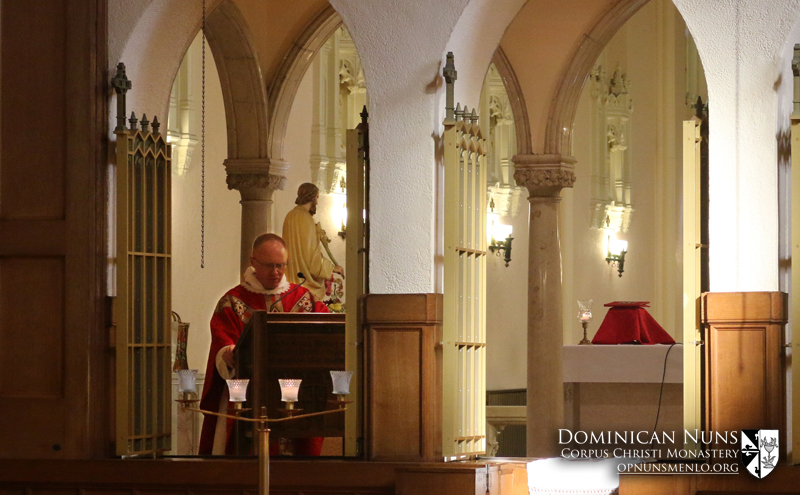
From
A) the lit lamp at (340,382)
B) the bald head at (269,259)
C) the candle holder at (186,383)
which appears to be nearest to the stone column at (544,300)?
the bald head at (269,259)

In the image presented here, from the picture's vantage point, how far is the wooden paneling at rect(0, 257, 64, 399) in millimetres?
8828

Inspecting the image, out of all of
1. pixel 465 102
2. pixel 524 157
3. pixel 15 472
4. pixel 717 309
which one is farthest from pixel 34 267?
pixel 524 157

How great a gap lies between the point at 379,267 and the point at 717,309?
2.00 meters

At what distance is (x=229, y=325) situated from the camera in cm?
966

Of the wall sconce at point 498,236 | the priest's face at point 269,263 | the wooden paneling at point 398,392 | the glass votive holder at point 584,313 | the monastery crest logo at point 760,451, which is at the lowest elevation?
the monastery crest logo at point 760,451

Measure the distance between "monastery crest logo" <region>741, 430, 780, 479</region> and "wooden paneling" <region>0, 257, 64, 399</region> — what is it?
4176 mm

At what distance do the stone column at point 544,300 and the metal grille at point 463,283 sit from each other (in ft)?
13.4

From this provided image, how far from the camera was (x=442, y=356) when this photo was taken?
8.30m

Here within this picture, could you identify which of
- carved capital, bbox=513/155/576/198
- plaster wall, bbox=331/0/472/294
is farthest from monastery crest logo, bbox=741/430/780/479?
carved capital, bbox=513/155/576/198

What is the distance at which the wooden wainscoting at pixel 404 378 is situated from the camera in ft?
27.1

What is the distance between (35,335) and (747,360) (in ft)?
14.3

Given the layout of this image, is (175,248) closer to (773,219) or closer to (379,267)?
(379,267)

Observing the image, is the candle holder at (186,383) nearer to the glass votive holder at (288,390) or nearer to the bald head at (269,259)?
the glass votive holder at (288,390)

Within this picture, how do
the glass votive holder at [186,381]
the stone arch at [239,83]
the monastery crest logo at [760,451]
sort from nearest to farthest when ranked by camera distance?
1. the glass votive holder at [186,381]
2. the monastery crest logo at [760,451]
3. the stone arch at [239,83]
